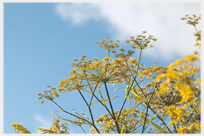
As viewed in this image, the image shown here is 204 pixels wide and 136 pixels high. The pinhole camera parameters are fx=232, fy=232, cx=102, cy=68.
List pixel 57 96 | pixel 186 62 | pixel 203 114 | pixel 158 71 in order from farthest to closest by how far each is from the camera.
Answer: pixel 57 96 < pixel 158 71 < pixel 203 114 < pixel 186 62

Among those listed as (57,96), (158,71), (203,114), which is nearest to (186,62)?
(203,114)

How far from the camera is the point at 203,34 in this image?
6898mm

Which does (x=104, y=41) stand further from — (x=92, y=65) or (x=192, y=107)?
(x=192, y=107)

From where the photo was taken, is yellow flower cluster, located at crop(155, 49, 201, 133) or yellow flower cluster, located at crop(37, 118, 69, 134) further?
yellow flower cluster, located at crop(37, 118, 69, 134)

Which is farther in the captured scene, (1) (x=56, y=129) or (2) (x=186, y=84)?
(1) (x=56, y=129)

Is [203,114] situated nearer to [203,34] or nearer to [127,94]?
[203,34]

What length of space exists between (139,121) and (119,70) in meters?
2.62

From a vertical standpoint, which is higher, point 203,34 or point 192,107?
point 203,34

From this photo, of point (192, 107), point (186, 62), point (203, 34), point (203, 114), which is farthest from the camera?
point (192, 107)

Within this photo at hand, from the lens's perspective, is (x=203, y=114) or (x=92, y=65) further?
(x=92, y=65)

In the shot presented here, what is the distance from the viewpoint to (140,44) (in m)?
10.0

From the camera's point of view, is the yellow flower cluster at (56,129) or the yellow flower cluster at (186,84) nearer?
the yellow flower cluster at (186,84)

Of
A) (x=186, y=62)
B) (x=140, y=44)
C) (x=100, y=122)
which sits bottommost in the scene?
(x=100, y=122)

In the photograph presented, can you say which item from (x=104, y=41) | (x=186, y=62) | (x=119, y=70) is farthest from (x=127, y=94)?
(x=186, y=62)
